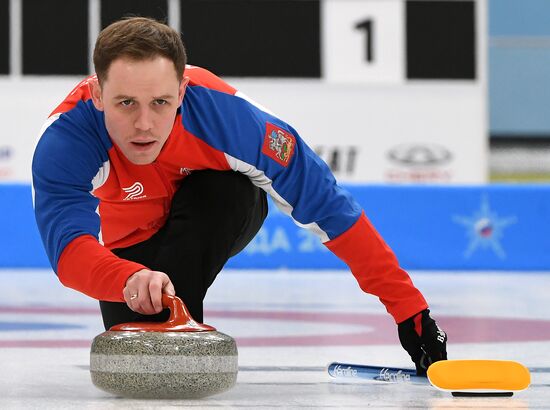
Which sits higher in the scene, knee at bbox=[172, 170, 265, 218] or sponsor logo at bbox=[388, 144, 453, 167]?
knee at bbox=[172, 170, 265, 218]

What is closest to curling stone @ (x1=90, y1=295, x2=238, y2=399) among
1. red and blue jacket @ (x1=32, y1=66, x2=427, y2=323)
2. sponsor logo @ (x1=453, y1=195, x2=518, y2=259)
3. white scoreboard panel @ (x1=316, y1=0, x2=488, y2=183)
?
red and blue jacket @ (x1=32, y1=66, x2=427, y2=323)

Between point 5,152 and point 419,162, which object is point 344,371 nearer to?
point 5,152

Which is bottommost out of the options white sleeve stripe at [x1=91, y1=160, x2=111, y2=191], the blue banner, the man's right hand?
the blue banner

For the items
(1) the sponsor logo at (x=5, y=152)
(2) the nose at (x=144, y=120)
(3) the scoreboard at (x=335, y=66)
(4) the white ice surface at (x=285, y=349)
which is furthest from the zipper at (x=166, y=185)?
(1) the sponsor logo at (x=5, y=152)

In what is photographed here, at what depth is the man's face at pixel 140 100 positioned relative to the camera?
2812mm

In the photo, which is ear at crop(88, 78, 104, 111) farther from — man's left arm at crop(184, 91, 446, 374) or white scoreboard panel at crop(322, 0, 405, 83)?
white scoreboard panel at crop(322, 0, 405, 83)

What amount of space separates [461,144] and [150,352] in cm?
1007

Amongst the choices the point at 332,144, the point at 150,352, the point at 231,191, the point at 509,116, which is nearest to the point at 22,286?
the point at 231,191

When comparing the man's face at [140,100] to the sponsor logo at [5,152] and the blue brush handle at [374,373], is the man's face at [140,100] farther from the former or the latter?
the sponsor logo at [5,152]

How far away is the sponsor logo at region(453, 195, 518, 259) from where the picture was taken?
30.0 feet

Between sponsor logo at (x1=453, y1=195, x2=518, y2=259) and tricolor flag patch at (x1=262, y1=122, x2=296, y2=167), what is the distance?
6.06 meters

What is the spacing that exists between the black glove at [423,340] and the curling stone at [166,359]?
2.08 feet

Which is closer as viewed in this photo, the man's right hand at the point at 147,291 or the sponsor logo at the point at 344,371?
the man's right hand at the point at 147,291

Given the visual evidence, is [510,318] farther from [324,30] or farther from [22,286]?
[324,30]
